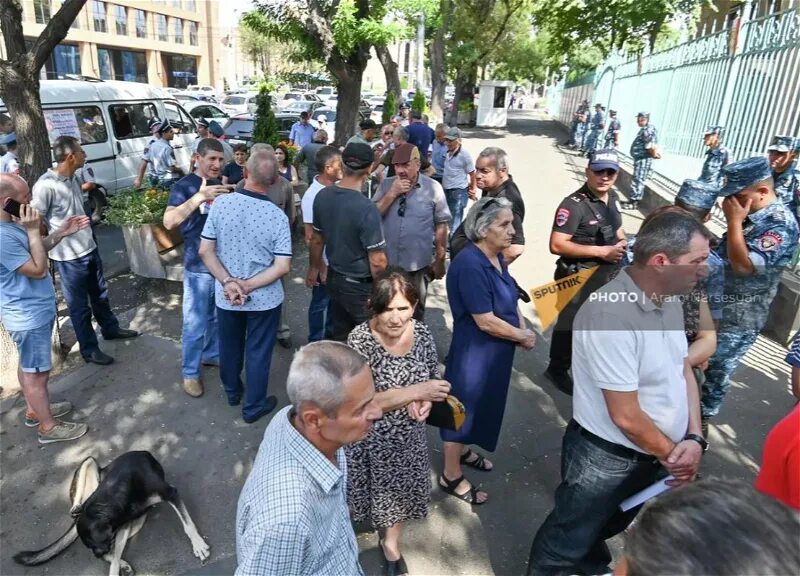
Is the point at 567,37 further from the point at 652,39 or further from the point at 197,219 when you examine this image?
the point at 197,219

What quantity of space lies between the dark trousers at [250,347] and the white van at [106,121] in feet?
17.7

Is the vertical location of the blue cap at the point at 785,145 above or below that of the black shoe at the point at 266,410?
above

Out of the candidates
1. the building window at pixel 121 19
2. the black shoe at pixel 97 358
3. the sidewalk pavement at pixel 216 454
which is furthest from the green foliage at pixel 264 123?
the building window at pixel 121 19

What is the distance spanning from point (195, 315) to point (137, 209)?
242 cm

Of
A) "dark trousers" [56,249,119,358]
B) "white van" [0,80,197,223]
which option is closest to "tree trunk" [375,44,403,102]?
"white van" [0,80,197,223]

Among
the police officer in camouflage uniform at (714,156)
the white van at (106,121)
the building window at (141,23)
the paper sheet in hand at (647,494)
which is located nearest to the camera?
the paper sheet in hand at (647,494)

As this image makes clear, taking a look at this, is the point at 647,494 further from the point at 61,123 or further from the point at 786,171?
the point at 61,123

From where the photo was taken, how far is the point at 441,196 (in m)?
4.34

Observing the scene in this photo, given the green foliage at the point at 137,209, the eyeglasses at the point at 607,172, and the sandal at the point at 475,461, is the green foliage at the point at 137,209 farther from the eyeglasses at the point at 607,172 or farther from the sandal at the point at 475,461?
the eyeglasses at the point at 607,172

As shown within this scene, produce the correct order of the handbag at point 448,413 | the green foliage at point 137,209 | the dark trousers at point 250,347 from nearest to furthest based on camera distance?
the handbag at point 448,413 → the dark trousers at point 250,347 → the green foliage at point 137,209

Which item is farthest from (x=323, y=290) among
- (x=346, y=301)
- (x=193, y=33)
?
(x=193, y=33)

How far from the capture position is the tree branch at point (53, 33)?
473 centimetres

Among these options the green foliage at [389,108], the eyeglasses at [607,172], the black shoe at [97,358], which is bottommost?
the black shoe at [97,358]

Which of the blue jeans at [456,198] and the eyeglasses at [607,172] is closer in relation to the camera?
the eyeglasses at [607,172]
